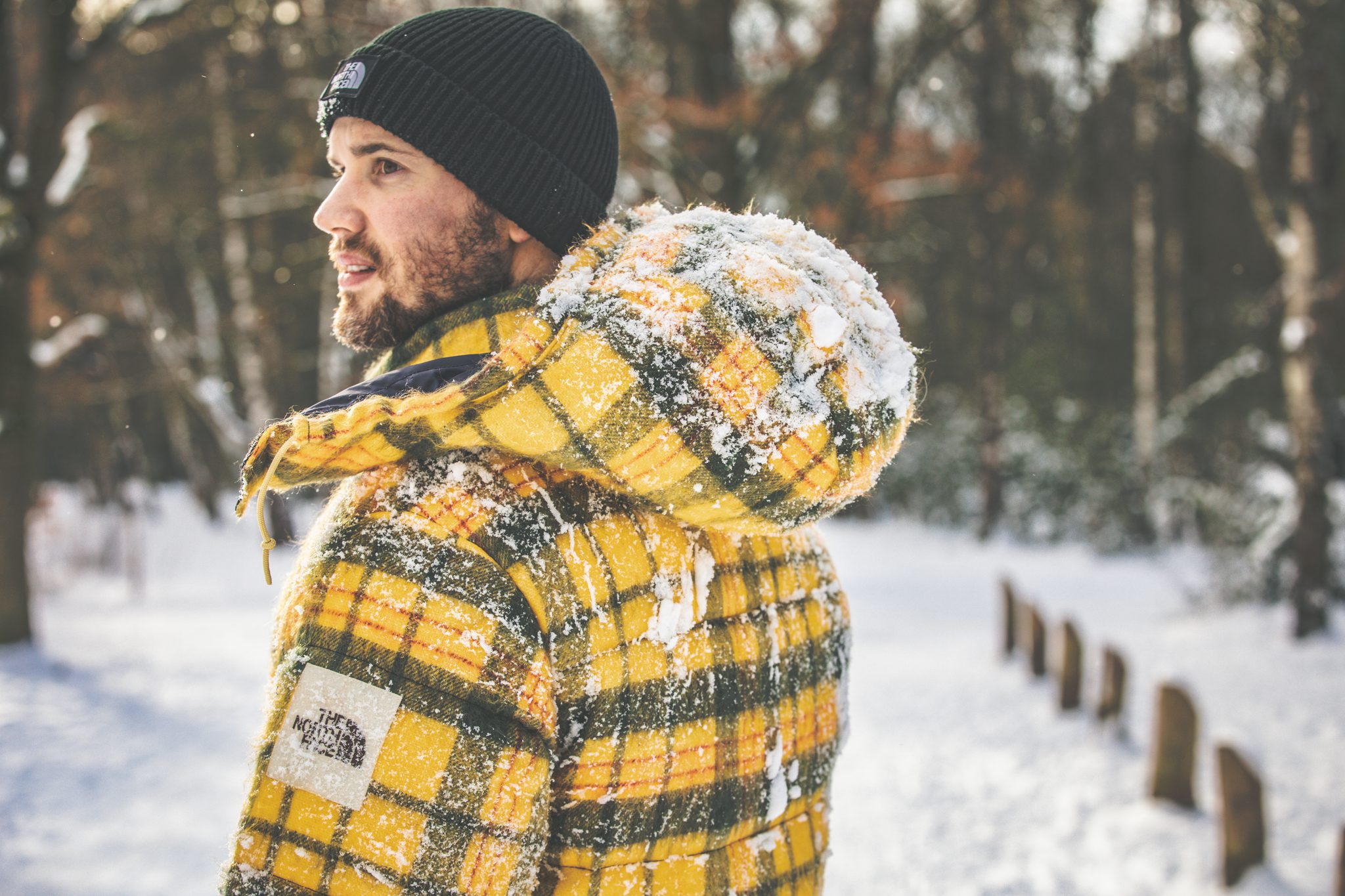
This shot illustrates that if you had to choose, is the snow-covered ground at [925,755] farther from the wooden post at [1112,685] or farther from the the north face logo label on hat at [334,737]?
the the north face logo label on hat at [334,737]

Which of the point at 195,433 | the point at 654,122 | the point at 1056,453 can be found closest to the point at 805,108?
the point at 654,122

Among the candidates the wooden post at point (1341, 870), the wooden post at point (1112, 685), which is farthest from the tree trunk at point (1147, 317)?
the wooden post at point (1341, 870)

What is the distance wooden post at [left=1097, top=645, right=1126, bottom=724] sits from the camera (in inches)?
235

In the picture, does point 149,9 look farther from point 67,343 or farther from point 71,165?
point 67,343

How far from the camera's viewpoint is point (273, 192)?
10.9 metres

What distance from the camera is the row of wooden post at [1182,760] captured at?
408 centimetres

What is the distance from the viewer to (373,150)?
52.9 inches

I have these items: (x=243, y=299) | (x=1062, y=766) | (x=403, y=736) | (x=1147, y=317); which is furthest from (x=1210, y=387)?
(x=243, y=299)

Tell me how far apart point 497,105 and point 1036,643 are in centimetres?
723

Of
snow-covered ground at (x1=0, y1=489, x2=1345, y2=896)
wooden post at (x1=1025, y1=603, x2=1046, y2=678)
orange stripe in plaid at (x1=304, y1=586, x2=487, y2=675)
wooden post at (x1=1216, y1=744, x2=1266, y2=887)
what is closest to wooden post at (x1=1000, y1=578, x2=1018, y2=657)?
snow-covered ground at (x1=0, y1=489, x2=1345, y2=896)

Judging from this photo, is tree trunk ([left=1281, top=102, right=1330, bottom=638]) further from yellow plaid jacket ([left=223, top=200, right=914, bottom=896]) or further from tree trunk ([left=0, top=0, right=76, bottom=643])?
tree trunk ([left=0, top=0, right=76, bottom=643])

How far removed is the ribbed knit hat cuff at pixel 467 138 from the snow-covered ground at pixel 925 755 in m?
2.15

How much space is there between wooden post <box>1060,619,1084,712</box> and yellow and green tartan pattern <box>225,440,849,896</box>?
5.92 m

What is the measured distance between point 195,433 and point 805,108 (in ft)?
66.1
